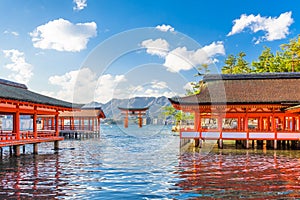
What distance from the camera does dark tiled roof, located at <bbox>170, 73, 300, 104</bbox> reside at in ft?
87.0

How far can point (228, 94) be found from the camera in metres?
27.6

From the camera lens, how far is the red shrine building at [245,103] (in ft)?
86.2

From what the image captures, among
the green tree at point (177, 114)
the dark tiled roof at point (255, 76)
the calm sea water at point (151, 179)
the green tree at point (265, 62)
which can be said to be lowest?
the calm sea water at point (151, 179)

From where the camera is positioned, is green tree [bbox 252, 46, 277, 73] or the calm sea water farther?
green tree [bbox 252, 46, 277, 73]

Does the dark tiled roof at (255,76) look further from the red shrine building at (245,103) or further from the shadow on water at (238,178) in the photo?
the shadow on water at (238,178)

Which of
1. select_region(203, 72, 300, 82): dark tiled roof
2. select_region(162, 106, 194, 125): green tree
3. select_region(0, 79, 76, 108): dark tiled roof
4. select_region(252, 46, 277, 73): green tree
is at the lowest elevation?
select_region(162, 106, 194, 125): green tree

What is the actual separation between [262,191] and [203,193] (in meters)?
2.15

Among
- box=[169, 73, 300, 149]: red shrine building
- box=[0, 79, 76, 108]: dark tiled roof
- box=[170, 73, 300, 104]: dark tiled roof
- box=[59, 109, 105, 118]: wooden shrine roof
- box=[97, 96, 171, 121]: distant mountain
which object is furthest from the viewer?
box=[97, 96, 171, 121]: distant mountain

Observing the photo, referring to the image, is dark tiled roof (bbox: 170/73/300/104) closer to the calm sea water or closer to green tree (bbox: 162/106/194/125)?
the calm sea water

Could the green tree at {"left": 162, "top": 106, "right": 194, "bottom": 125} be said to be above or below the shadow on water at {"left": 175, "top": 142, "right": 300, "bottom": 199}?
above

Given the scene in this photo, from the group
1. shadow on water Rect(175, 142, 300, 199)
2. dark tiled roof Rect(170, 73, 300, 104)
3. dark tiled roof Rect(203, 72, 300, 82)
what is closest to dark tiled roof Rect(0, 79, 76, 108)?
dark tiled roof Rect(170, 73, 300, 104)

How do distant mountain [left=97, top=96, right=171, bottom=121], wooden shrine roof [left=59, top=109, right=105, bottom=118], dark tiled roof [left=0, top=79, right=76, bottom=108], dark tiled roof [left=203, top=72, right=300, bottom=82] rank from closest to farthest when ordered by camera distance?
dark tiled roof [left=0, top=79, right=76, bottom=108], dark tiled roof [left=203, top=72, right=300, bottom=82], wooden shrine roof [left=59, top=109, right=105, bottom=118], distant mountain [left=97, top=96, right=171, bottom=121]

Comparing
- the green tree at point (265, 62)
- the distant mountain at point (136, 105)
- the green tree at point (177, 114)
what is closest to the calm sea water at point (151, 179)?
the distant mountain at point (136, 105)

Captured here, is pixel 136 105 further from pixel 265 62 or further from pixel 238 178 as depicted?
pixel 238 178
